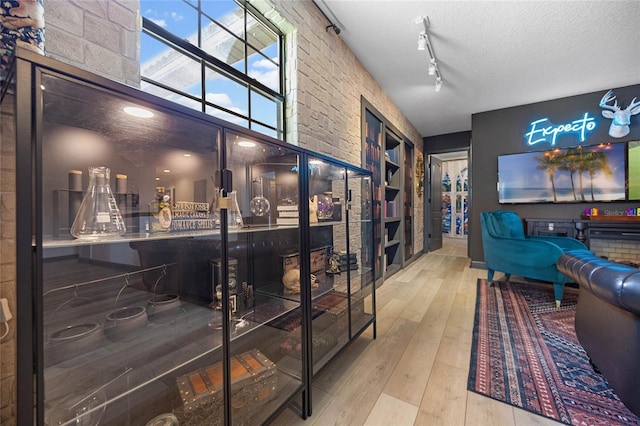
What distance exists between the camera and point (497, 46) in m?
2.65

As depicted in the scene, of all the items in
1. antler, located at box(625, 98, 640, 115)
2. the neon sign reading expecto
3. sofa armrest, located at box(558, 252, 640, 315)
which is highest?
antler, located at box(625, 98, 640, 115)

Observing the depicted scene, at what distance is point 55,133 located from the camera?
0.82m

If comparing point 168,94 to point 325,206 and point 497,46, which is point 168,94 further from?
point 497,46

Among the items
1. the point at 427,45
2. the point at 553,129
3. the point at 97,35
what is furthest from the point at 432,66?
the point at 97,35

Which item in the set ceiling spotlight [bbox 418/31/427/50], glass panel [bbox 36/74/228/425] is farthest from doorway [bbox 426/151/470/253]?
glass panel [bbox 36/74/228/425]

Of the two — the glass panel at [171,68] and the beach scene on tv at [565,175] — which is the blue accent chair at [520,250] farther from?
the glass panel at [171,68]

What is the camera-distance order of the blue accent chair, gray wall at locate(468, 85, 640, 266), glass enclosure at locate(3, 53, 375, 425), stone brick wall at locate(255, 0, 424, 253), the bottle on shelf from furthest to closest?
gray wall at locate(468, 85, 640, 266) → the blue accent chair → stone brick wall at locate(255, 0, 424, 253) → the bottle on shelf → glass enclosure at locate(3, 53, 375, 425)

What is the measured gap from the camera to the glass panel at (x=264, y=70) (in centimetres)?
180

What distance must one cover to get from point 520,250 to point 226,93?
3483 mm

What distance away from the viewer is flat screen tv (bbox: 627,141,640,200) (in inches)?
134

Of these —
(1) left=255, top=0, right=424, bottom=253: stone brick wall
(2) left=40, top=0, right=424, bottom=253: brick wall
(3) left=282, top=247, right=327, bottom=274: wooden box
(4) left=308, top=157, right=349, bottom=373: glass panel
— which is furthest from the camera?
(1) left=255, top=0, right=424, bottom=253: stone brick wall

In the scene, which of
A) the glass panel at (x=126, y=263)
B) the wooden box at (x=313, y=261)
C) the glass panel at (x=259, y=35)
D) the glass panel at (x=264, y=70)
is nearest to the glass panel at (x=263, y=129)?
the glass panel at (x=264, y=70)

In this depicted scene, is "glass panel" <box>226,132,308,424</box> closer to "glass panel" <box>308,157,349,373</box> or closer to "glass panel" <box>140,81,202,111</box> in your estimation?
"glass panel" <box>308,157,349,373</box>

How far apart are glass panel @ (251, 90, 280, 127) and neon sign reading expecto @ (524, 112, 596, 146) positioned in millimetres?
4369
